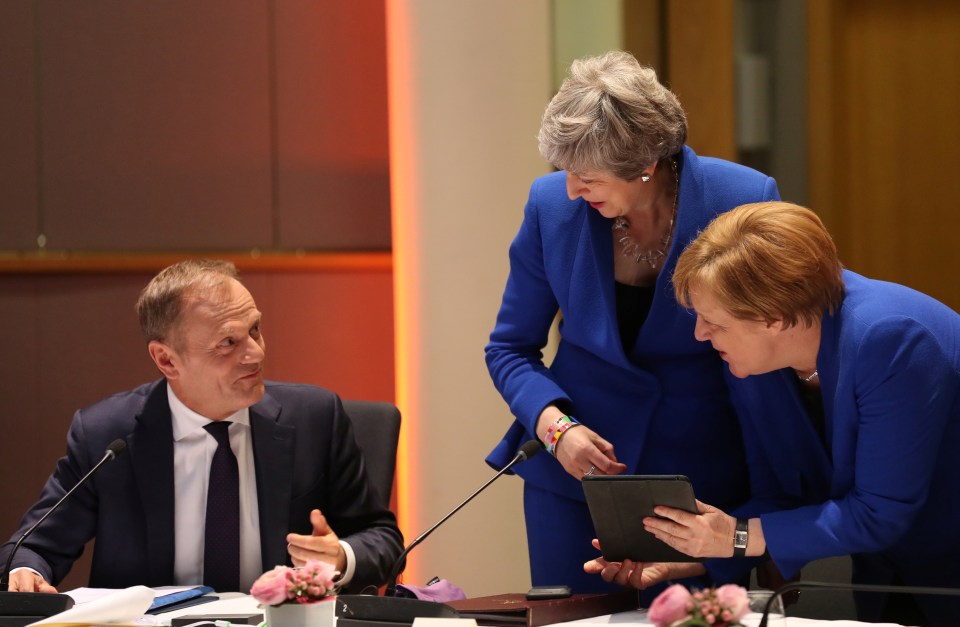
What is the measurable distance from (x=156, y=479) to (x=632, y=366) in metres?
1.05

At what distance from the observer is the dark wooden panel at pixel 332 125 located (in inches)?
169

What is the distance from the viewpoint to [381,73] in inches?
172

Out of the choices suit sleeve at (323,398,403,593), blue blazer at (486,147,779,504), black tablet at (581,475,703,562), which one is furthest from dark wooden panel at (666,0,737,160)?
black tablet at (581,475,703,562)

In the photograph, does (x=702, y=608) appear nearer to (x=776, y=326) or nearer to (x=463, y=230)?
(x=776, y=326)

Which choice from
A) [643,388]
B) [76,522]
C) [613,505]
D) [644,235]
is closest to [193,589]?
[76,522]

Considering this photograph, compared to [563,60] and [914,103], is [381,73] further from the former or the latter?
[914,103]

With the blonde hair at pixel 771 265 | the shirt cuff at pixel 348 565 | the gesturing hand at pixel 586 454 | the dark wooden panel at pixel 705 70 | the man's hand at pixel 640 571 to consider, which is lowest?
the shirt cuff at pixel 348 565

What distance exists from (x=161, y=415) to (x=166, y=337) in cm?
17

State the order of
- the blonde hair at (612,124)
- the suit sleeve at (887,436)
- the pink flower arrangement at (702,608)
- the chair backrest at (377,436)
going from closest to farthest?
1. the pink flower arrangement at (702,608)
2. the suit sleeve at (887,436)
3. the blonde hair at (612,124)
4. the chair backrest at (377,436)

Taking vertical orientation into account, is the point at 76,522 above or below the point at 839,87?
below

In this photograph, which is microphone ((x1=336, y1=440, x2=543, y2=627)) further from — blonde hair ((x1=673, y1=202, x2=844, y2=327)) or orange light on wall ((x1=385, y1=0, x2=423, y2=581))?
orange light on wall ((x1=385, y1=0, x2=423, y2=581))

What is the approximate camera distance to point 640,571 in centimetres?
212

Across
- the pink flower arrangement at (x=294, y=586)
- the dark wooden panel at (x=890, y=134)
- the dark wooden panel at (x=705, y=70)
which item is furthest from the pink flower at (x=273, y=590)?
the dark wooden panel at (x=890, y=134)

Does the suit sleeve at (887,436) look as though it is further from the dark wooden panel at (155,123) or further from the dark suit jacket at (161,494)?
the dark wooden panel at (155,123)
